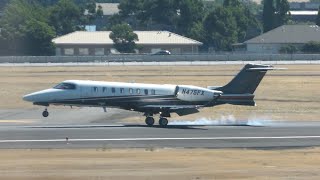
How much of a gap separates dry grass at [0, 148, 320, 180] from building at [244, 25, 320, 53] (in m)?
144

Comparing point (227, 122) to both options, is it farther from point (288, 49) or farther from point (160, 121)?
point (288, 49)

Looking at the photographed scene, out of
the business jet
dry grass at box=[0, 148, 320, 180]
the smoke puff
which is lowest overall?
the smoke puff

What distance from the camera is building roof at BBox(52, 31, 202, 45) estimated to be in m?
189

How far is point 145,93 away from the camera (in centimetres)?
6009

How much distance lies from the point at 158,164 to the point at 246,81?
18677 mm

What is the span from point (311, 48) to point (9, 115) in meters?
120

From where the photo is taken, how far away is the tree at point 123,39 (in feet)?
620

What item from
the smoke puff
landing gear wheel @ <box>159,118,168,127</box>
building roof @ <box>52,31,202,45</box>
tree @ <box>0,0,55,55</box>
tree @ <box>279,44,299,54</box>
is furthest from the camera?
building roof @ <box>52,31,202,45</box>

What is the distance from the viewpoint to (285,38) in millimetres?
191375

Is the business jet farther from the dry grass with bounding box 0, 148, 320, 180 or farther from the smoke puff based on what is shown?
the dry grass with bounding box 0, 148, 320, 180

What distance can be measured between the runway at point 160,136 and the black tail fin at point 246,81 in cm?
223

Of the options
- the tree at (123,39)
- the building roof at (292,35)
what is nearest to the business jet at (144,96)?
the tree at (123,39)

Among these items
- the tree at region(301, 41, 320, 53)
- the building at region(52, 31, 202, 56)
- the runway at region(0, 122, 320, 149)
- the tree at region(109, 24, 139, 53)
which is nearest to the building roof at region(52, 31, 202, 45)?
the building at region(52, 31, 202, 56)

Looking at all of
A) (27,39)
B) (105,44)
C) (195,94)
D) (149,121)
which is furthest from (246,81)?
(105,44)
